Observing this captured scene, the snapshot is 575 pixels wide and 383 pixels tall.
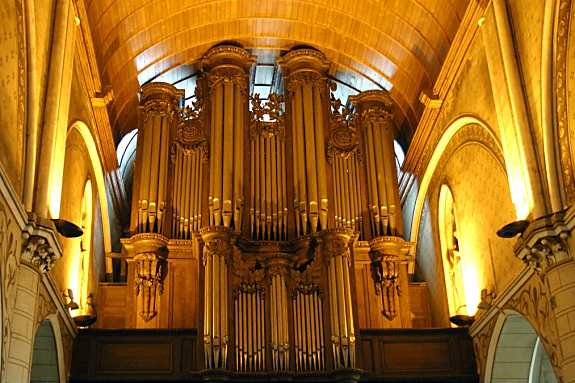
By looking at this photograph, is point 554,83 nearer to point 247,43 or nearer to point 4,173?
point 4,173

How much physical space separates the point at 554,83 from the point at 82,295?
373 inches

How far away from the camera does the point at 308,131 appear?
17469mm

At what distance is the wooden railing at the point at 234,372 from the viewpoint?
1384 centimetres

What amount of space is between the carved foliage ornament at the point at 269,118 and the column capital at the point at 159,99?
185 centimetres

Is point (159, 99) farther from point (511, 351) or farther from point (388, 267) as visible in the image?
point (511, 351)

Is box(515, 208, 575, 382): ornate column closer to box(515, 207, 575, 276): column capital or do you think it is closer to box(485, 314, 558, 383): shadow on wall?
box(515, 207, 575, 276): column capital

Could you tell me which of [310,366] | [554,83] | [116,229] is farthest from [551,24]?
[116,229]

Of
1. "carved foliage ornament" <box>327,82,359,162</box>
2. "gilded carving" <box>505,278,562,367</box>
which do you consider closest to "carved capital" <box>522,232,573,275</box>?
"gilded carving" <box>505,278,562,367</box>

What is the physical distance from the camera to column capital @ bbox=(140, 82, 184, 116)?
17980 mm

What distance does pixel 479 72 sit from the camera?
14.4 meters

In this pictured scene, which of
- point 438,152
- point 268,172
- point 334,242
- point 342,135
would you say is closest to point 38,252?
point 334,242

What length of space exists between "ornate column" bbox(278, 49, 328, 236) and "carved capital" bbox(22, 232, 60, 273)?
6.24 metres

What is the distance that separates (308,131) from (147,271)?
4.68 metres

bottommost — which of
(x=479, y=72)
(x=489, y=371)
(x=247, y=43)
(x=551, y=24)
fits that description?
(x=489, y=371)
